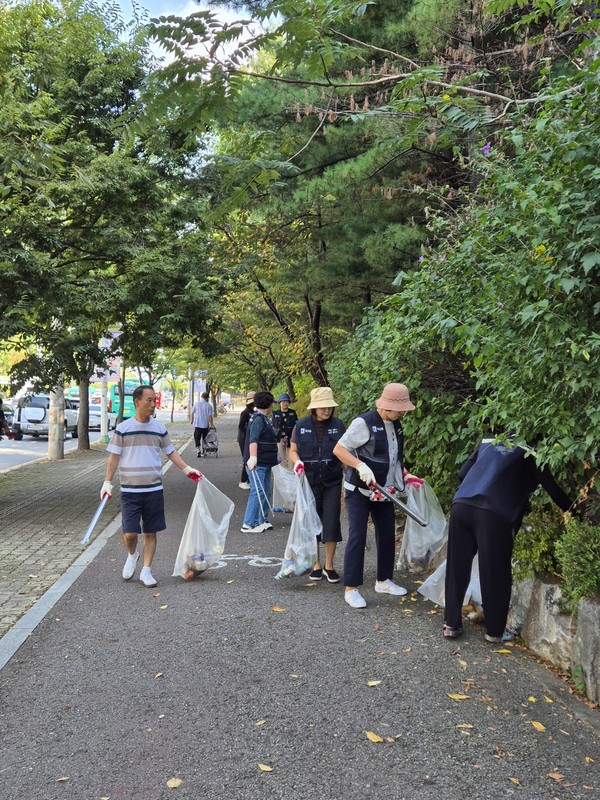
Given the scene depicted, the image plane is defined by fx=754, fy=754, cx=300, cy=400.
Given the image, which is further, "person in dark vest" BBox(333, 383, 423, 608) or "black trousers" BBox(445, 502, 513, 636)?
"person in dark vest" BBox(333, 383, 423, 608)

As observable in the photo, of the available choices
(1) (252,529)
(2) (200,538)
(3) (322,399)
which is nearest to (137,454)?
(2) (200,538)

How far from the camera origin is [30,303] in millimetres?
10141

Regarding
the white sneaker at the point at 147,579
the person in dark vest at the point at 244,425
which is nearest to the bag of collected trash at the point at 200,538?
the white sneaker at the point at 147,579

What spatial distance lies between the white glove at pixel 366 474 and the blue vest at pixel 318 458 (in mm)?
1042

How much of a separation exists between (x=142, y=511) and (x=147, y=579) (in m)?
0.61

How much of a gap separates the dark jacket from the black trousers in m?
0.06

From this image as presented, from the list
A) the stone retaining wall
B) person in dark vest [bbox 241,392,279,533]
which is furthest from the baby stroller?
the stone retaining wall

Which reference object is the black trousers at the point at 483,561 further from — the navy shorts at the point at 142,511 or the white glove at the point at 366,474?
the navy shorts at the point at 142,511

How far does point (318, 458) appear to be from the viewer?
6.89 m

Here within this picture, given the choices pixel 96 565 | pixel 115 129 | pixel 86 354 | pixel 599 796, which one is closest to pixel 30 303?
pixel 86 354

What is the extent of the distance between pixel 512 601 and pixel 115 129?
13.3 feet

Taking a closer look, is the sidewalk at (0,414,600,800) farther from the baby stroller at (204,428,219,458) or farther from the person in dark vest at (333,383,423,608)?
the baby stroller at (204,428,219,458)

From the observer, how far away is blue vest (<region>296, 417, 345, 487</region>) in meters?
6.88

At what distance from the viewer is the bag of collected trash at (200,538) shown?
6.93m
